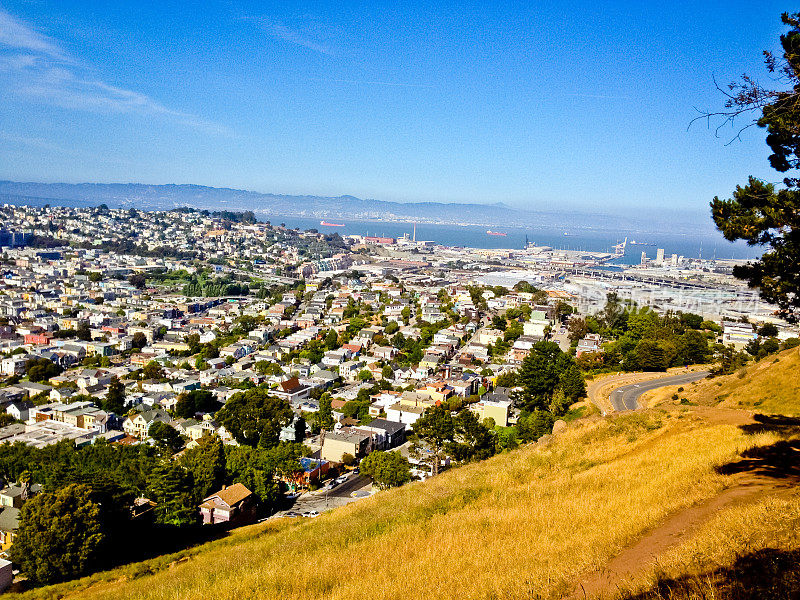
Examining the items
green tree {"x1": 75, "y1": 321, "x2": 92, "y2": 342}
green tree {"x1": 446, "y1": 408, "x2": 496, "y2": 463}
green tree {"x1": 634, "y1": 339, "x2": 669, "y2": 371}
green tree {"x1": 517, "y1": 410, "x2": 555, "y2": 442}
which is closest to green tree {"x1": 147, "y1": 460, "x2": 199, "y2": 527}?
green tree {"x1": 446, "y1": 408, "x2": 496, "y2": 463}

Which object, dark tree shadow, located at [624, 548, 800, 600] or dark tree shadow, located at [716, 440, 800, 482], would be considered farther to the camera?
dark tree shadow, located at [716, 440, 800, 482]

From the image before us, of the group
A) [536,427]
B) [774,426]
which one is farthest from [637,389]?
[774,426]

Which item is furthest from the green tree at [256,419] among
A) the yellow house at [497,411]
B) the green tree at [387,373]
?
the green tree at [387,373]

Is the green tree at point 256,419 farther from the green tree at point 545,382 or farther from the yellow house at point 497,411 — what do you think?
the green tree at point 545,382

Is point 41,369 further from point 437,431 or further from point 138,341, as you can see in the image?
point 437,431

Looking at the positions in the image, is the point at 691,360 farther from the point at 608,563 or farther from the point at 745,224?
the point at 608,563

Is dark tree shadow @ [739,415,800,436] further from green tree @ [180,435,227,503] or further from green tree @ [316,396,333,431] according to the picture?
green tree @ [316,396,333,431]
